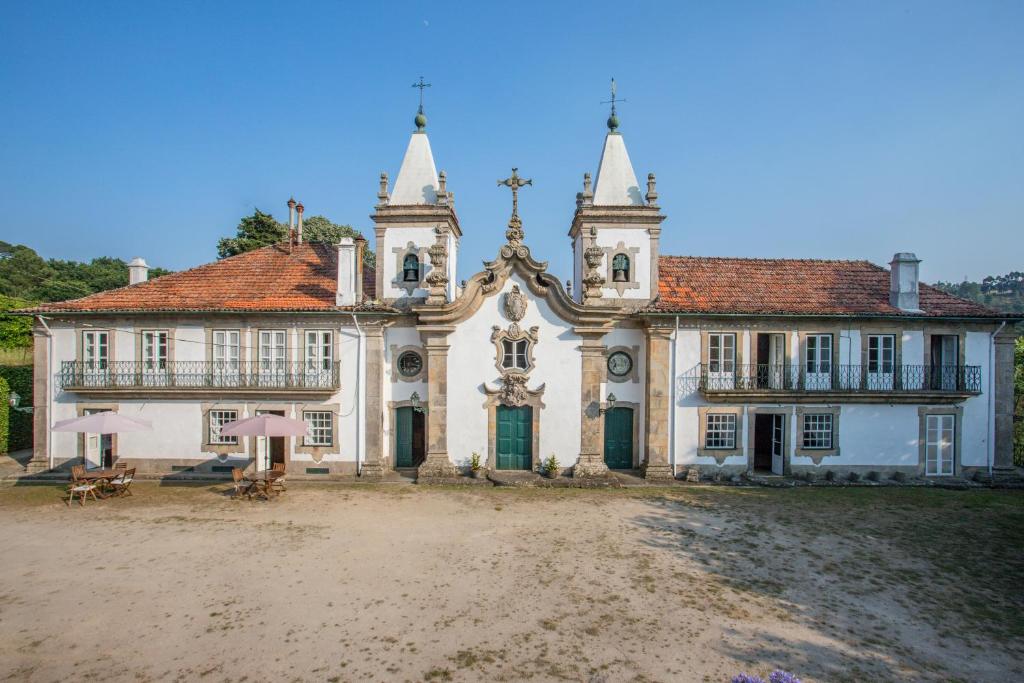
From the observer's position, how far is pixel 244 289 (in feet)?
64.7

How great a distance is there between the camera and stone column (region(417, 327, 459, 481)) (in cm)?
1823

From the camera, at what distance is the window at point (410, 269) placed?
64.9 feet

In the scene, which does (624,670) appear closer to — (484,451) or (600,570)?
(600,570)

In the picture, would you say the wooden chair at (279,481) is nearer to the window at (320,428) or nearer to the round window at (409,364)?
the window at (320,428)

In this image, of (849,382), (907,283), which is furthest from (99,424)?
(907,283)

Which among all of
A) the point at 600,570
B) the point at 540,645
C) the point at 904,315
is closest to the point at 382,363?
the point at 600,570

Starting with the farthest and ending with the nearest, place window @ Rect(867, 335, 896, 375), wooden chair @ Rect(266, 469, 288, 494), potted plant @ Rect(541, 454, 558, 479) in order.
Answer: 1. window @ Rect(867, 335, 896, 375)
2. potted plant @ Rect(541, 454, 558, 479)
3. wooden chair @ Rect(266, 469, 288, 494)

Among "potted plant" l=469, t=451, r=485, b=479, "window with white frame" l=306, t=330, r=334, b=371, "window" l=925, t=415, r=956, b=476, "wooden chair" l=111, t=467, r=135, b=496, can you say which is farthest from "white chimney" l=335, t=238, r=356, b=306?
"window" l=925, t=415, r=956, b=476

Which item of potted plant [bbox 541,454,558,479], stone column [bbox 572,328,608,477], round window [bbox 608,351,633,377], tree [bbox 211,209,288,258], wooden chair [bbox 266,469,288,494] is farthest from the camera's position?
tree [bbox 211,209,288,258]

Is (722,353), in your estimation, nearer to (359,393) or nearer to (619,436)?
(619,436)

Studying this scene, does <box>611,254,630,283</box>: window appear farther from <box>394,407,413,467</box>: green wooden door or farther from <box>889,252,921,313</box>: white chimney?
<box>889,252,921,313</box>: white chimney

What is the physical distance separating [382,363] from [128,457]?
34.5 feet

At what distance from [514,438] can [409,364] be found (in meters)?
5.13

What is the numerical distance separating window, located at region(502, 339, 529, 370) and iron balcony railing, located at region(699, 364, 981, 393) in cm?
693
